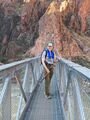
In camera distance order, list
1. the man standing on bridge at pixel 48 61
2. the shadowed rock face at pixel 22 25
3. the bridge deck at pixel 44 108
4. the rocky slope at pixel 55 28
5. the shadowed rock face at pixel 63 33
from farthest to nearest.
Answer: the shadowed rock face at pixel 22 25
the rocky slope at pixel 55 28
the shadowed rock face at pixel 63 33
the man standing on bridge at pixel 48 61
the bridge deck at pixel 44 108

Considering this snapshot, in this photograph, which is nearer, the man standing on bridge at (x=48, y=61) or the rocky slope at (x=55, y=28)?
the man standing on bridge at (x=48, y=61)

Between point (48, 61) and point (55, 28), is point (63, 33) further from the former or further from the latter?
point (48, 61)

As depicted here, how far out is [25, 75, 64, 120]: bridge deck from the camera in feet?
28.7

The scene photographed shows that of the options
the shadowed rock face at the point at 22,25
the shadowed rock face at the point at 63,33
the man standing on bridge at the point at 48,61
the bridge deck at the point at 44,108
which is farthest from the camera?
the shadowed rock face at the point at 22,25

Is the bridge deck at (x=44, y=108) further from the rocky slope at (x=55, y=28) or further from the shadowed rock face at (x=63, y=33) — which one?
the shadowed rock face at (x=63, y=33)

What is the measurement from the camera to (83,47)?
42.5 meters

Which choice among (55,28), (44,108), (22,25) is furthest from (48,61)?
(22,25)

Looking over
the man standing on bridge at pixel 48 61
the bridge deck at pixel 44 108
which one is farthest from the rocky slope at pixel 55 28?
the bridge deck at pixel 44 108

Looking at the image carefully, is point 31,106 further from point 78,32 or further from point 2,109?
point 78,32

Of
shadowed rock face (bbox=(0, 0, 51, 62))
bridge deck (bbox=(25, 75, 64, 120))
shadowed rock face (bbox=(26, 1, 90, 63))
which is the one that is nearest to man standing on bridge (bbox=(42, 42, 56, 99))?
bridge deck (bbox=(25, 75, 64, 120))

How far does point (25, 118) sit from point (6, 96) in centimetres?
281

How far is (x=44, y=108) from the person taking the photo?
999cm

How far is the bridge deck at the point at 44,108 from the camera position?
8.76 meters

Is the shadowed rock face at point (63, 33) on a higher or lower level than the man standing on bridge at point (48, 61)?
lower
